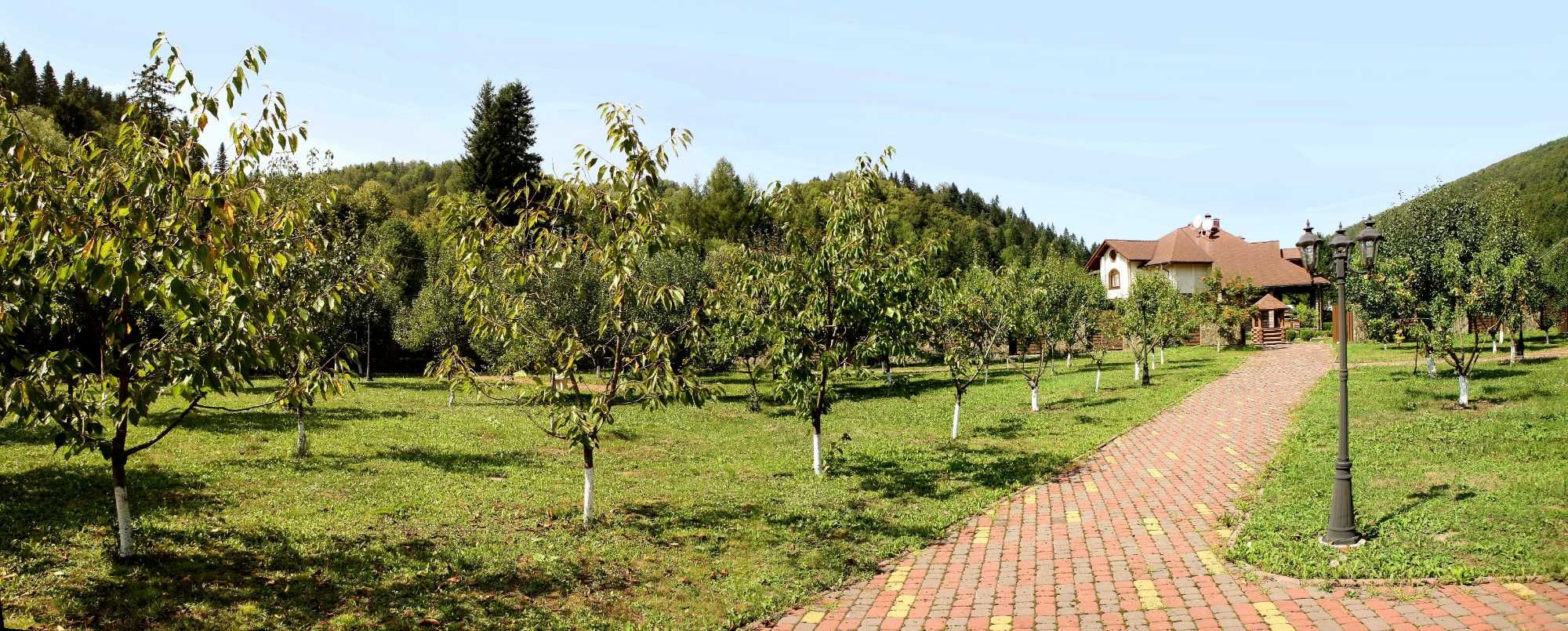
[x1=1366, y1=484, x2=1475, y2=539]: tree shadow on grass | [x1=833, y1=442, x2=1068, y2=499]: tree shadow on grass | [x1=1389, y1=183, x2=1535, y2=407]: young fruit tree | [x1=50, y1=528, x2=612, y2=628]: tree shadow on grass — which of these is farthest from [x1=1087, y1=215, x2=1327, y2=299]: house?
[x1=50, y1=528, x2=612, y2=628]: tree shadow on grass

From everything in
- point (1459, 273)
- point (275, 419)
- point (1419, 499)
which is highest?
point (1459, 273)

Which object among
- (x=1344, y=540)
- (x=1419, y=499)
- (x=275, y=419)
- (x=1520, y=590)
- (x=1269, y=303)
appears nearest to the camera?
(x=1520, y=590)

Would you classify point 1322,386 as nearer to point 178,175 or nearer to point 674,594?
point 674,594

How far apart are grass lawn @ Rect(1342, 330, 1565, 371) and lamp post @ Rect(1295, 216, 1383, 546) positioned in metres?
22.0

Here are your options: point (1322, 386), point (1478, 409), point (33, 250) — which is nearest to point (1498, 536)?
point (1478, 409)

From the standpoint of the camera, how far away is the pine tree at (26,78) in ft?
232

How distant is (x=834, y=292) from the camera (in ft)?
45.9

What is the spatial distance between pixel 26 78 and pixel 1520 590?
105m

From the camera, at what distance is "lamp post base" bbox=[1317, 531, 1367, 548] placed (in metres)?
8.98

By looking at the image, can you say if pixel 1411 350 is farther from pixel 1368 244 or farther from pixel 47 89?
pixel 47 89

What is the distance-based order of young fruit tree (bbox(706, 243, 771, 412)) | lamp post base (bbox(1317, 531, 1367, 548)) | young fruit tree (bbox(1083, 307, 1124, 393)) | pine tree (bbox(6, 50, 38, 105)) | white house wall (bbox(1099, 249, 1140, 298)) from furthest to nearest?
pine tree (bbox(6, 50, 38, 105)) → white house wall (bbox(1099, 249, 1140, 298)) → young fruit tree (bbox(1083, 307, 1124, 393)) → young fruit tree (bbox(706, 243, 771, 412)) → lamp post base (bbox(1317, 531, 1367, 548))

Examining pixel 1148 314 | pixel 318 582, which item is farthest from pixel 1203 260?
pixel 318 582

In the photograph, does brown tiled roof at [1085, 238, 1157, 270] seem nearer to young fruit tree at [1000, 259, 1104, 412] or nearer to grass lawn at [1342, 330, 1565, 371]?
grass lawn at [1342, 330, 1565, 371]

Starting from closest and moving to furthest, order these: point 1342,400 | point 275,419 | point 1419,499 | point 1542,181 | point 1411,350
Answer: point 1342,400 → point 1419,499 → point 275,419 → point 1411,350 → point 1542,181
